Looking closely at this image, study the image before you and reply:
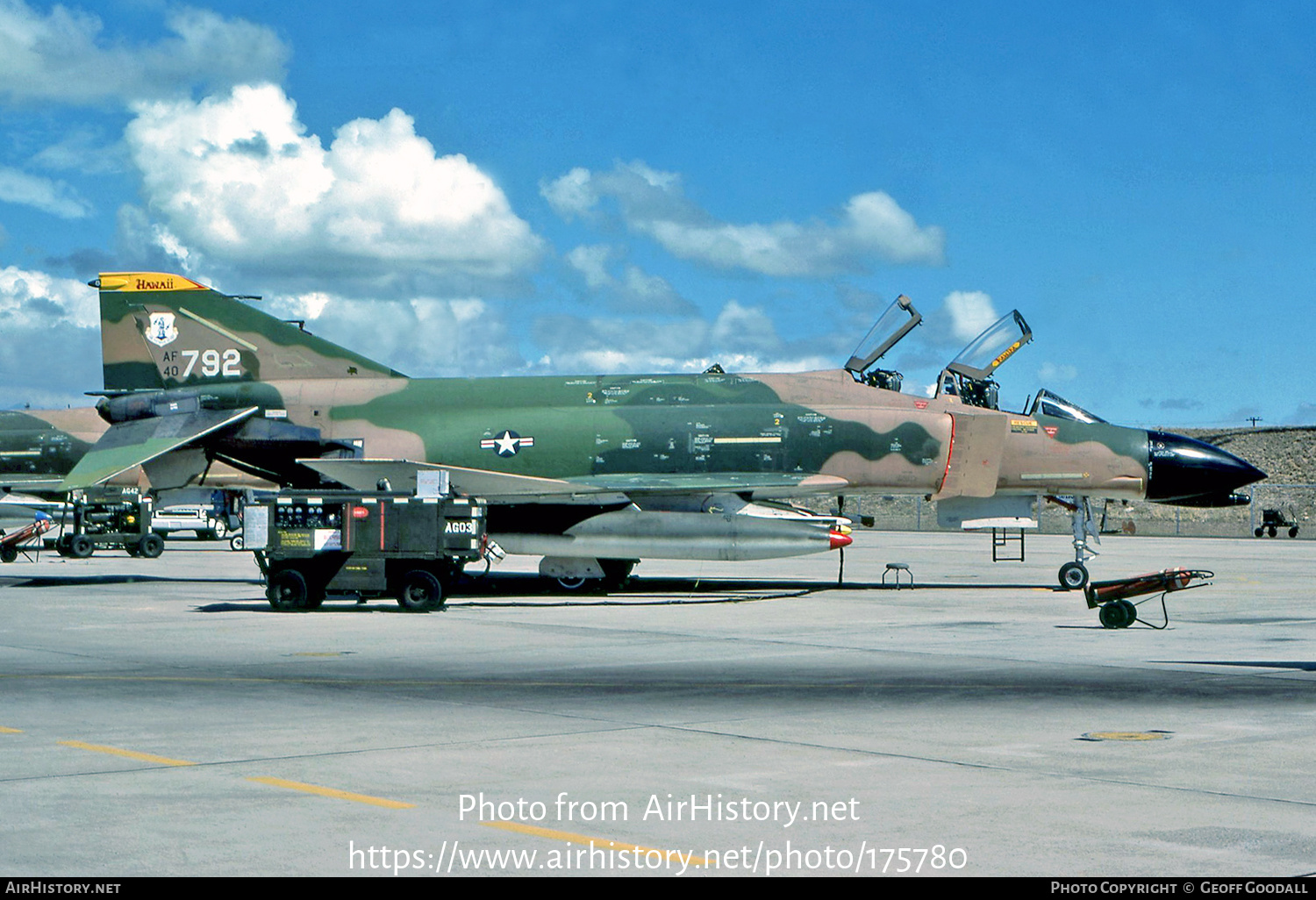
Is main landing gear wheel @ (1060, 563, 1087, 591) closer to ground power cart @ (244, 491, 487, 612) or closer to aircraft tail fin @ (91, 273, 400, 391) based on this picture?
ground power cart @ (244, 491, 487, 612)

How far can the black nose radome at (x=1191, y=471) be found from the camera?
2438 cm

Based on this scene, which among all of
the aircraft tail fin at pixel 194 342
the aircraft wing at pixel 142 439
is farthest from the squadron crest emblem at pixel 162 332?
the aircraft wing at pixel 142 439

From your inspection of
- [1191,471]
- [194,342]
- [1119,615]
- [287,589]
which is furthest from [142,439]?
[1191,471]

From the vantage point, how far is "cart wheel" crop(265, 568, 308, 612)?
2091cm

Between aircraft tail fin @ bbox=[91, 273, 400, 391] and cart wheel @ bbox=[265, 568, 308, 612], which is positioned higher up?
aircraft tail fin @ bbox=[91, 273, 400, 391]

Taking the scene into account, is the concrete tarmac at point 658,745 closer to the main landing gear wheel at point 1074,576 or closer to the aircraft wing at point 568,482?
the aircraft wing at point 568,482

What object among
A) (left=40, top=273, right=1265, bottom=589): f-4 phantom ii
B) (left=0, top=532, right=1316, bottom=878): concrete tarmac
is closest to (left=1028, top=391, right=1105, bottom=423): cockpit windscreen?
(left=40, top=273, right=1265, bottom=589): f-4 phantom ii

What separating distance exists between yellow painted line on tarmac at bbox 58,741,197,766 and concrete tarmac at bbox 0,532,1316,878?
0.19ft

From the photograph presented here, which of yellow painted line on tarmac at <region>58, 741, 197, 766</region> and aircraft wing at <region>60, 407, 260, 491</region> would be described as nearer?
yellow painted line on tarmac at <region>58, 741, 197, 766</region>

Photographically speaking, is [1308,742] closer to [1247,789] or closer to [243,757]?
[1247,789]

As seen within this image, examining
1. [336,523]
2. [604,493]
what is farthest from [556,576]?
[336,523]

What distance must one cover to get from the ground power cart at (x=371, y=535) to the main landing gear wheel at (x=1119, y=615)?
9.16 metres

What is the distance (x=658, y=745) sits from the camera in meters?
9.28
